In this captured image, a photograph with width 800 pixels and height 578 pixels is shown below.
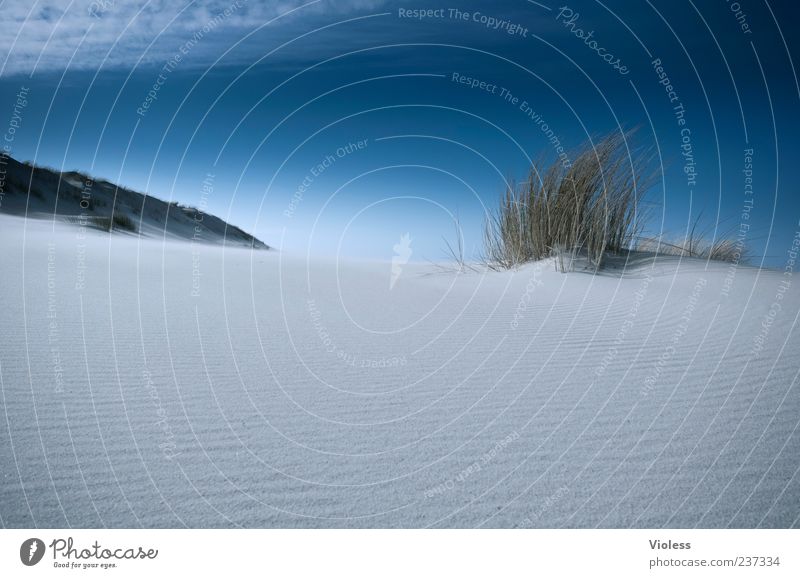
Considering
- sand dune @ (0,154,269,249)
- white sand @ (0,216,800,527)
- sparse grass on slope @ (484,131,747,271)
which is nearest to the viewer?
white sand @ (0,216,800,527)

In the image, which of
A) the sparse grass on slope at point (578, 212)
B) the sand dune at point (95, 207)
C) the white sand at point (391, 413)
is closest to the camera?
the white sand at point (391, 413)

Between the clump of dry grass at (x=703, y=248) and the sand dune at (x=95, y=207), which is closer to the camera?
the clump of dry grass at (x=703, y=248)

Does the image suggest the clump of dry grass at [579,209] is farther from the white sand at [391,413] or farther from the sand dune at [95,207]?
the sand dune at [95,207]

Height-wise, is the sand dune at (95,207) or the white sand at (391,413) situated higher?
the sand dune at (95,207)

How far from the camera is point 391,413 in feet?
6.27

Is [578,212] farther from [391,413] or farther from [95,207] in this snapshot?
[95,207]

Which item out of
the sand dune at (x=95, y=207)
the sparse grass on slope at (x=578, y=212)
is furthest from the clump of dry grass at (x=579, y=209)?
the sand dune at (x=95, y=207)

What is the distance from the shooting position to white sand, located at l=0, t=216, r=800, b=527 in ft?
4.60

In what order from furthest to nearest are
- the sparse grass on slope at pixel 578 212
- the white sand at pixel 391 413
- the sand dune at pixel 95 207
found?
1. the sand dune at pixel 95 207
2. the sparse grass on slope at pixel 578 212
3. the white sand at pixel 391 413

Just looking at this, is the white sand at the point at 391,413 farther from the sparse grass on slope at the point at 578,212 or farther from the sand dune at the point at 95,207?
the sand dune at the point at 95,207

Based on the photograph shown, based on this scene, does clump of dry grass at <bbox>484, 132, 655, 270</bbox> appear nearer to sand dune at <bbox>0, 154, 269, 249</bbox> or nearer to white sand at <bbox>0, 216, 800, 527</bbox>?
white sand at <bbox>0, 216, 800, 527</bbox>

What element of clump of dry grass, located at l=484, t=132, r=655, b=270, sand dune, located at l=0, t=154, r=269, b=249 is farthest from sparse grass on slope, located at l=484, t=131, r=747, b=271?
sand dune, located at l=0, t=154, r=269, b=249

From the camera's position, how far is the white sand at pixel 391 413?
55.2 inches

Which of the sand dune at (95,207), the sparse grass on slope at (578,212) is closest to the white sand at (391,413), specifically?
the sparse grass on slope at (578,212)
